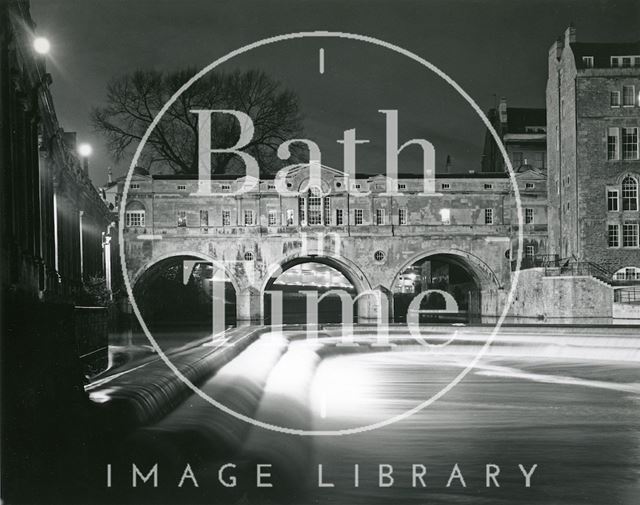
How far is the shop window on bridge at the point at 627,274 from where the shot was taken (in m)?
38.5

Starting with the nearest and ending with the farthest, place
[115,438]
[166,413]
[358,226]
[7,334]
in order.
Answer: [7,334]
[115,438]
[166,413]
[358,226]

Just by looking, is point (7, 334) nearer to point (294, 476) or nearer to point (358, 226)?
point (294, 476)

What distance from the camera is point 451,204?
46312mm

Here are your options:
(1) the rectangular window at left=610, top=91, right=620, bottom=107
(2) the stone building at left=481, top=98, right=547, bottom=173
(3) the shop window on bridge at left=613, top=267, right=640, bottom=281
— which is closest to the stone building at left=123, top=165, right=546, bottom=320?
(1) the rectangular window at left=610, top=91, right=620, bottom=107

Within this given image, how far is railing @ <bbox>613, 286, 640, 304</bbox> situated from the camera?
34.3m

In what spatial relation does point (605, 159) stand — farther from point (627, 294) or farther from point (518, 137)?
point (518, 137)

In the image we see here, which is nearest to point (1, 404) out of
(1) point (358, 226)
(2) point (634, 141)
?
(2) point (634, 141)

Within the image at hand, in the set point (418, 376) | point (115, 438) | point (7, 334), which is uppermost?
point (7, 334)

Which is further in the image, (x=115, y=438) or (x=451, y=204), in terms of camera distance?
(x=451, y=204)

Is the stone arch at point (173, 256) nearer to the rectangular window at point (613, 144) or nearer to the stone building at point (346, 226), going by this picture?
the stone building at point (346, 226)

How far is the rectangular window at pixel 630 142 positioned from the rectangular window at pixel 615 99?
3.85ft

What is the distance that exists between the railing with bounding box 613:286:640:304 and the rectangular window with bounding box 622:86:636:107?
923 centimetres

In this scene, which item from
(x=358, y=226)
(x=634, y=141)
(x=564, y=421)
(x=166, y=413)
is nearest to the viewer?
(x=166, y=413)

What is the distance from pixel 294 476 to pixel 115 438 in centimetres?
257
